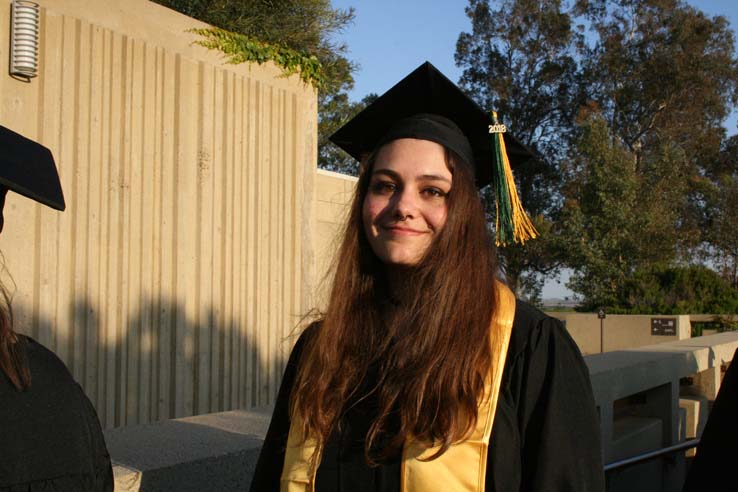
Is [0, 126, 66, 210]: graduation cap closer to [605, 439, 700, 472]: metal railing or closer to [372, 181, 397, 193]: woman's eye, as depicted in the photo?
[372, 181, 397, 193]: woman's eye

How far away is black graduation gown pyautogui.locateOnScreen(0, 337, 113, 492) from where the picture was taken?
5.17 feet

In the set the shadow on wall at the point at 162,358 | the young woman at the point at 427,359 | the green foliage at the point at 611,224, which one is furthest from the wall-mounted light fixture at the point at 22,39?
the green foliage at the point at 611,224

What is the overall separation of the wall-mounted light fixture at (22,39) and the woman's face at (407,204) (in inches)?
166

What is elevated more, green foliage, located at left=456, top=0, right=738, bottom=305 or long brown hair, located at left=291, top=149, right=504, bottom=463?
green foliage, located at left=456, top=0, right=738, bottom=305

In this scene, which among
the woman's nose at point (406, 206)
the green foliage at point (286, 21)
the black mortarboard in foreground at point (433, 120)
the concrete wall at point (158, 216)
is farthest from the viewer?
the green foliage at point (286, 21)

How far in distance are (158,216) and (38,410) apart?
504 cm

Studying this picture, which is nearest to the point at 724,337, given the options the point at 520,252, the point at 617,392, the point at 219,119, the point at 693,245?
the point at 617,392

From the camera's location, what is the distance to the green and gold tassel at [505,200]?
87.4 inches

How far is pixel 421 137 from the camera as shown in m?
2.06

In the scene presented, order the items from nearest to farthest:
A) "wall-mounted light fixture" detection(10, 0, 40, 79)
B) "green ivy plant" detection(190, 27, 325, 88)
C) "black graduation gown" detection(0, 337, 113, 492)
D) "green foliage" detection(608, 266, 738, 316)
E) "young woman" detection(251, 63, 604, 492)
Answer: "black graduation gown" detection(0, 337, 113, 492), "young woman" detection(251, 63, 604, 492), "wall-mounted light fixture" detection(10, 0, 40, 79), "green ivy plant" detection(190, 27, 325, 88), "green foliage" detection(608, 266, 738, 316)

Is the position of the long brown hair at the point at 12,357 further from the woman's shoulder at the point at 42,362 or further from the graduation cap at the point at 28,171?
the graduation cap at the point at 28,171

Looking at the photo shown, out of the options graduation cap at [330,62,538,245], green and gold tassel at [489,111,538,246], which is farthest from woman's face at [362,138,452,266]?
green and gold tassel at [489,111,538,246]

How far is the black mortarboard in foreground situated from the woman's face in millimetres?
103

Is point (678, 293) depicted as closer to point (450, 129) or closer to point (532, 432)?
point (450, 129)
